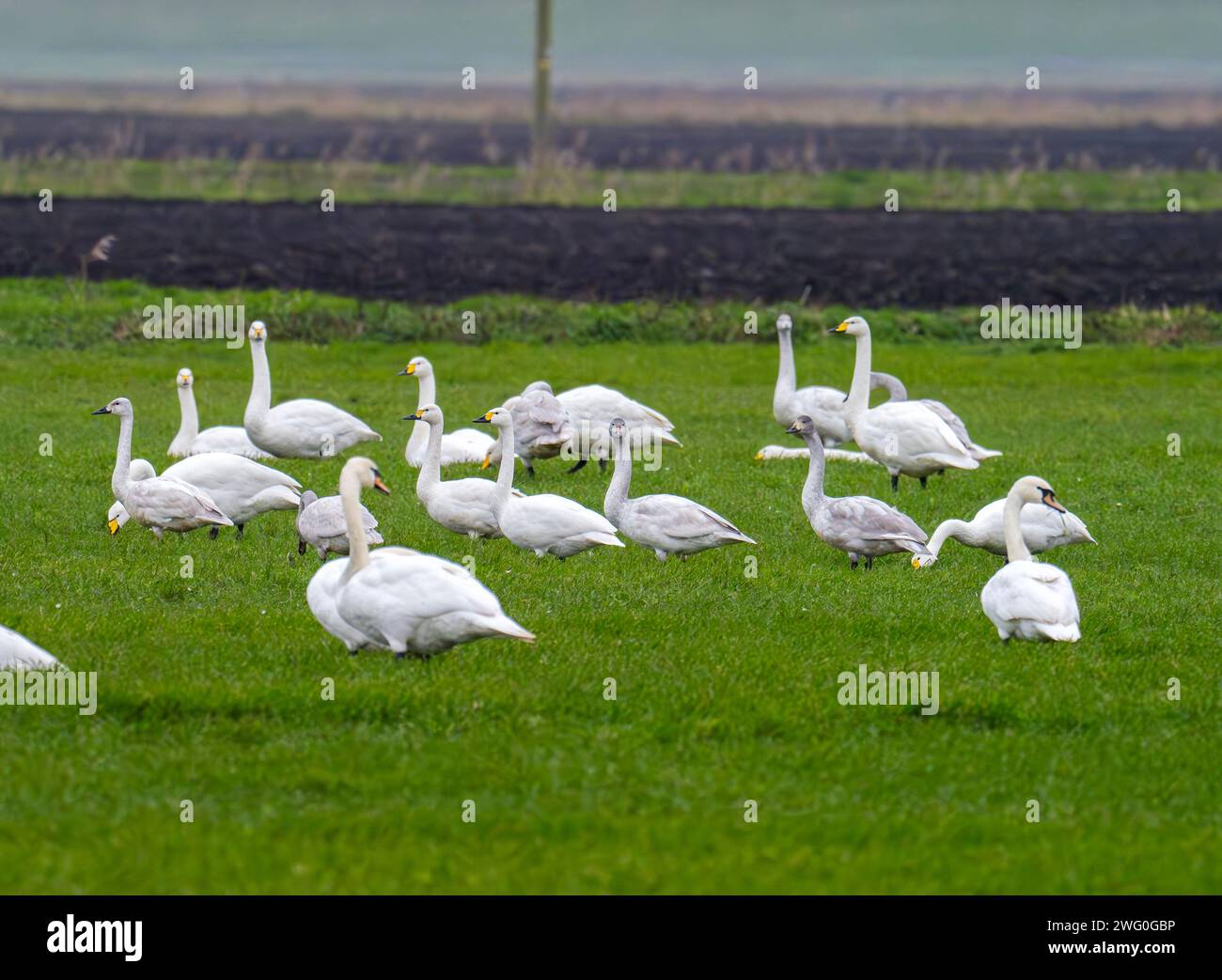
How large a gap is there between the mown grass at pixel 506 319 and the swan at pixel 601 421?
339 inches

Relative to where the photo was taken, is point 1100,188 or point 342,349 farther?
point 1100,188

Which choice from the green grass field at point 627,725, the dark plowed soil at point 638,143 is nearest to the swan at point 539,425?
the green grass field at point 627,725

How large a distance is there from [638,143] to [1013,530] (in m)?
67.6

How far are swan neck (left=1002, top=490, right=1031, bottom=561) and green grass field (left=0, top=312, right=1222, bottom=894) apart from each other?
0.42 m

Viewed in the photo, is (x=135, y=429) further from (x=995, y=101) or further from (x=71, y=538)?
(x=995, y=101)

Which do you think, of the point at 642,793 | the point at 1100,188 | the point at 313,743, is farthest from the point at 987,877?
the point at 1100,188

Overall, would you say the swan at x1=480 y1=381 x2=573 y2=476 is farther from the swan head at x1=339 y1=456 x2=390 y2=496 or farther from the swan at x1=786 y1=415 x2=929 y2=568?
the swan head at x1=339 y1=456 x2=390 y2=496

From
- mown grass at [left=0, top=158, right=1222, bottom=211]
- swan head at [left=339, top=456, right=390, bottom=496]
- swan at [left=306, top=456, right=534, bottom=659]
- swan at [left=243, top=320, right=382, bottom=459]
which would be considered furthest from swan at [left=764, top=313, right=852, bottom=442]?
mown grass at [left=0, top=158, right=1222, bottom=211]

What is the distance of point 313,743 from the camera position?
753cm

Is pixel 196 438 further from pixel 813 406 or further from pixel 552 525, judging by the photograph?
pixel 813 406

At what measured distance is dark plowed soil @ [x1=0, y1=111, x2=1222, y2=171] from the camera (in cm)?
5997

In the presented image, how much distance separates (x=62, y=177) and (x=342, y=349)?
70.5ft

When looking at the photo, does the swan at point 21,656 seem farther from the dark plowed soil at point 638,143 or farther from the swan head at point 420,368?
the dark plowed soil at point 638,143

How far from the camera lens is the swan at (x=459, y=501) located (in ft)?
38.8
